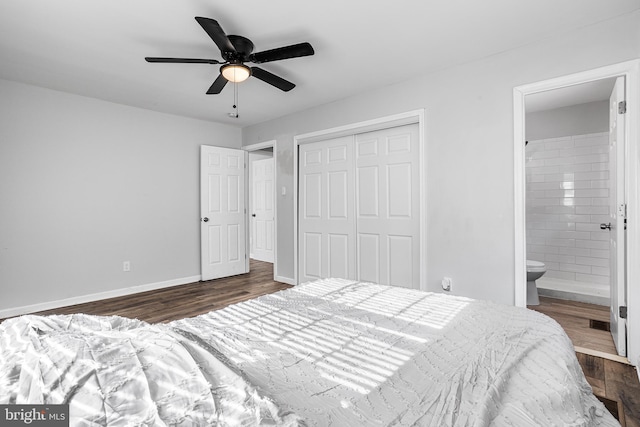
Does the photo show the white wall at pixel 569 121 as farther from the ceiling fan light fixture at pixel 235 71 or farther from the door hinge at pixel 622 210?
the ceiling fan light fixture at pixel 235 71

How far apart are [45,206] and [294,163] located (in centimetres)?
295

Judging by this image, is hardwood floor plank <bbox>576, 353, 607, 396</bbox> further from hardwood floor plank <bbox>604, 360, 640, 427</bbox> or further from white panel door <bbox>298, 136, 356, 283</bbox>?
white panel door <bbox>298, 136, 356, 283</bbox>

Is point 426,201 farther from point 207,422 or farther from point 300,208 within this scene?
point 207,422

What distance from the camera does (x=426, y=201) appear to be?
3199 mm

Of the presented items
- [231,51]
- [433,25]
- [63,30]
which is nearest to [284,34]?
[231,51]

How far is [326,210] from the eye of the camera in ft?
13.9

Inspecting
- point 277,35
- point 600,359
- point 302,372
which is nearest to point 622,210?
point 600,359

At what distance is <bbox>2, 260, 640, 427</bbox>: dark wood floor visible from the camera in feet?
6.14

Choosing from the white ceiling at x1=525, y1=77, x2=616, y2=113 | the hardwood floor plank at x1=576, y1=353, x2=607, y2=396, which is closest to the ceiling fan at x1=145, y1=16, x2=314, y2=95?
the white ceiling at x1=525, y1=77, x2=616, y2=113

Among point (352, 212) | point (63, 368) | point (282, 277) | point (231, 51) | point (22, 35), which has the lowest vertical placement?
point (282, 277)

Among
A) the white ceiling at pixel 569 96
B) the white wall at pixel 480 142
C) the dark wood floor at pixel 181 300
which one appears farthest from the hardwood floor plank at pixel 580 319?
the dark wood floor at pixel 181 300

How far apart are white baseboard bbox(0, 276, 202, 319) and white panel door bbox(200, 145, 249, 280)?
392 mm

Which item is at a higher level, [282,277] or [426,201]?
[426,201]

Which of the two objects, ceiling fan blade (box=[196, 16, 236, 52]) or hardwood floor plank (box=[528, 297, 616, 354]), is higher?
ceiling fan blade (box=[196, 16, 236, 52])
